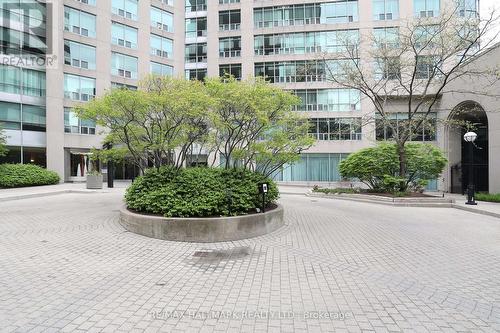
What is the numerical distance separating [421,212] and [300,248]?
868 cm

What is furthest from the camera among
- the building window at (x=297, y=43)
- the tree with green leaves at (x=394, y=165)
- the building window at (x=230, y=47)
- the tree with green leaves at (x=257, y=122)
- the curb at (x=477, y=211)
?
the building window at (x=230, y=47)

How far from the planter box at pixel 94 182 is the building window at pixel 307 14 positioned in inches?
950

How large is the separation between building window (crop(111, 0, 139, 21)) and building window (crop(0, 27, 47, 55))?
8.31 meters

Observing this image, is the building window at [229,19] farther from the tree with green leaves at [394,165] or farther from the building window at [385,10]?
the tree with green leaves at [394,165]

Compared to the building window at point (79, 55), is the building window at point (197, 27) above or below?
above

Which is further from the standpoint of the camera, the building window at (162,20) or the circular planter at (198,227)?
the building window at (162,20)

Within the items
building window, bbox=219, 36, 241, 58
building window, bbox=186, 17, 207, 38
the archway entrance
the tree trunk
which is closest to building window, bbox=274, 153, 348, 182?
the archway entrance

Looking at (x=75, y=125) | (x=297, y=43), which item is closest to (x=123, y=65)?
(x=75, y=125)

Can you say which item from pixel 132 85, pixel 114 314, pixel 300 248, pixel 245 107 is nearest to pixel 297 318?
pixel 114 314

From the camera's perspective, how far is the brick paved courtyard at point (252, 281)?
389 cm

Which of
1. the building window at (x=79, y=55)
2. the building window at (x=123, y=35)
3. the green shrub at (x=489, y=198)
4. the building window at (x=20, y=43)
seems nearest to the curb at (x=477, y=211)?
the green shrub at (x=489, y=198)

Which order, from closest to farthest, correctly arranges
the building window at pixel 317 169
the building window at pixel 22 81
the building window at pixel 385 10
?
1. the building window at pixel 22 81
2. the building window at pixel 385 10
3. the building window at pixel 317 169

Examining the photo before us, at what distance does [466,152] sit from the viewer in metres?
25.1

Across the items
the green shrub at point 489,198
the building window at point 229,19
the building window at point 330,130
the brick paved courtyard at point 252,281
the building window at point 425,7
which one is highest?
the building window at point 229,19
